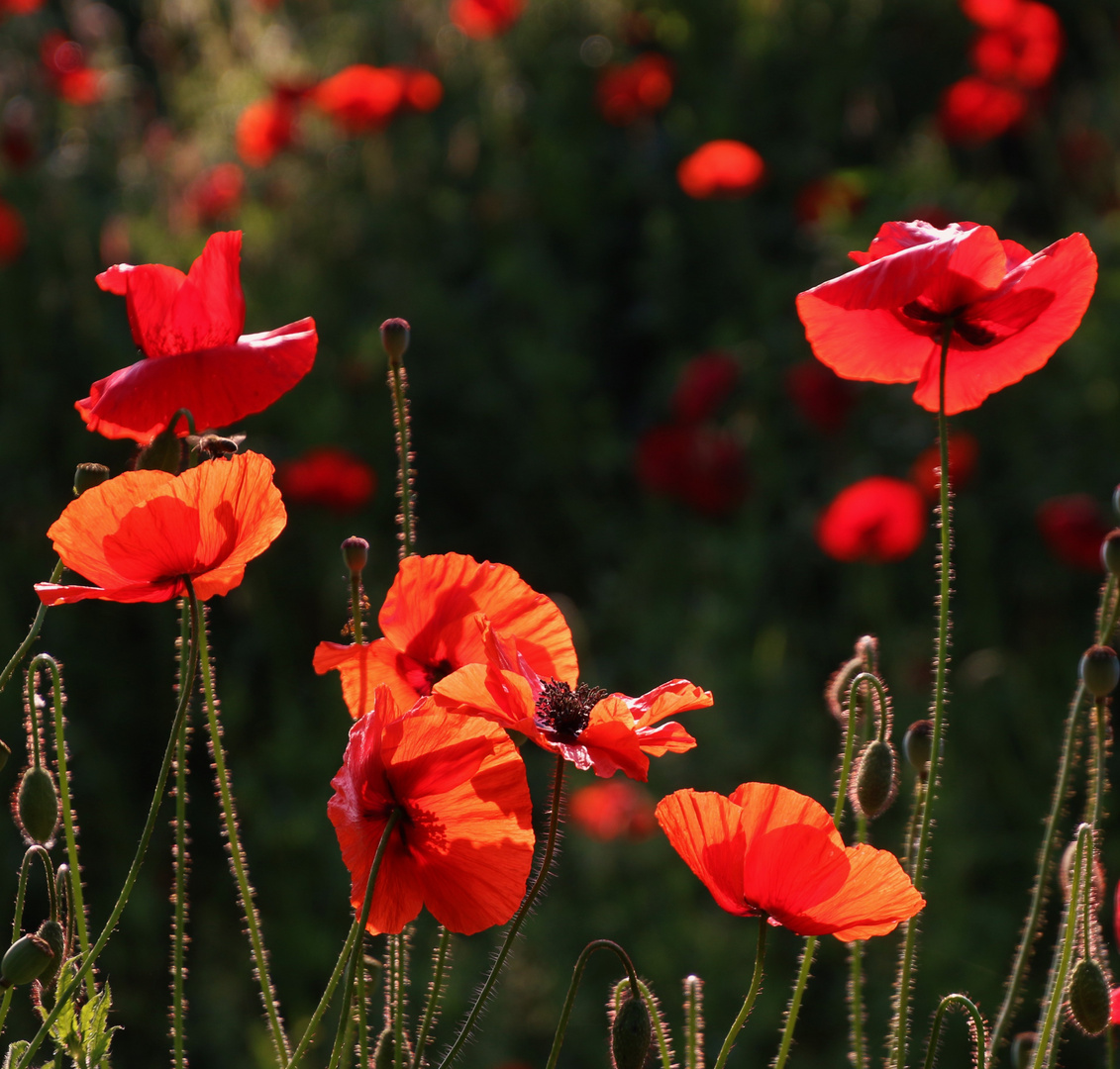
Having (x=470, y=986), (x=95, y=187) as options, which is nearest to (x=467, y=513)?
(x=470, y=986)

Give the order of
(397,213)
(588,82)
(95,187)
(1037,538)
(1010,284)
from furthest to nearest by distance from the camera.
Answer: (588,82) → (95,187) → (397,213) → (1037,538) → (1010,284)

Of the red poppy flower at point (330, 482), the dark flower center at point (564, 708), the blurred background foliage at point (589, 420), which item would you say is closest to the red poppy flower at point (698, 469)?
the blurred background foliage at point (589, 420)

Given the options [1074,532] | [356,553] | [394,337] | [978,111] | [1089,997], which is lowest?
[1074,532]

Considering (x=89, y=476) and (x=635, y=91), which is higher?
(x=635, y=91)

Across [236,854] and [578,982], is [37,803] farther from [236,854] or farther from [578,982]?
[578,982]

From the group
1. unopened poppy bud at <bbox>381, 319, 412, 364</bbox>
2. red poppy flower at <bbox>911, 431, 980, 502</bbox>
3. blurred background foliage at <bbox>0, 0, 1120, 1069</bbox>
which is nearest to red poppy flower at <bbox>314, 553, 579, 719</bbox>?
unopened poppy bud at <bbox>381, 319, 412, 364</bbox>

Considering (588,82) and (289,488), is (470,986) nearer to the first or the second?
(289,488)

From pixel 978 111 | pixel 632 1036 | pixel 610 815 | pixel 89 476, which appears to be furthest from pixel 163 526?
pixel 978 111

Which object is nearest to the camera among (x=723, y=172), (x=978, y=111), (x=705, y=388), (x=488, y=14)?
(x=705, y=388)

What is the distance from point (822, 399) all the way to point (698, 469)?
0.31 m

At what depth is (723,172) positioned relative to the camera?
11.2 feet

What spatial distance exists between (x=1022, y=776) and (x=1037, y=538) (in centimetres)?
71

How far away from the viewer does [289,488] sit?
286cm

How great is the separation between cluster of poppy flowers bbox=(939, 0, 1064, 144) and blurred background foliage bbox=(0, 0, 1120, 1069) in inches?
0.9
